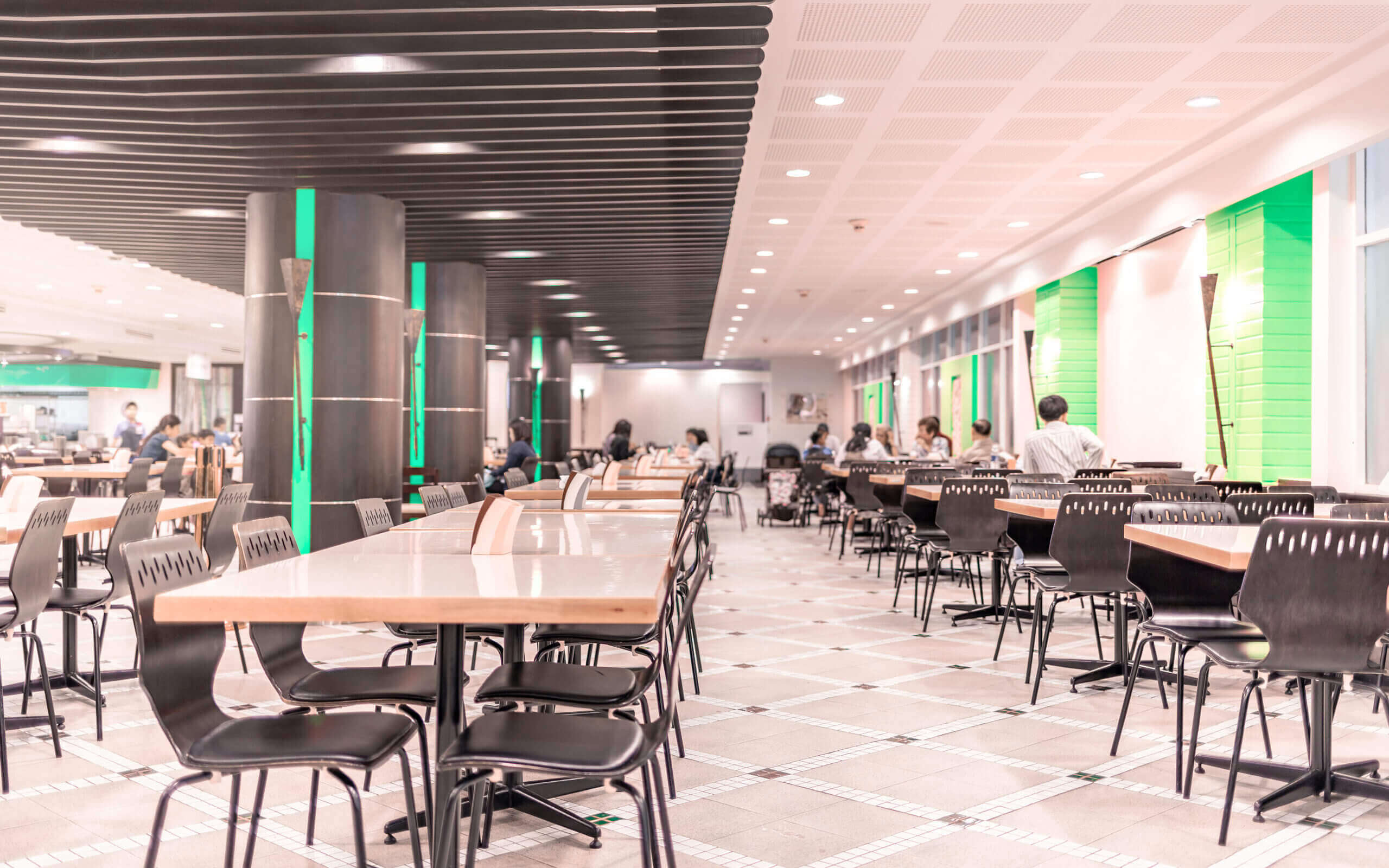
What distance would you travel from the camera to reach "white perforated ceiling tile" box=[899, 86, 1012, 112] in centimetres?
632

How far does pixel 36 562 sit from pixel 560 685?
6.82 feet

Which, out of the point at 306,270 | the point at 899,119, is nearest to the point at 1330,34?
the point at 899,119

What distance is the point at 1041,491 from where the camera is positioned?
521 cm

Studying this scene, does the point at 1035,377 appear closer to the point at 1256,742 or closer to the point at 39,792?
the point at 1256,742

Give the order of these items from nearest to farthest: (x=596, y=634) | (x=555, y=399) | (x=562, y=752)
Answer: (x=562, y=752) → (x=596, y=634) → (x=555, y=399)

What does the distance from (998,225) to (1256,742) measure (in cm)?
748

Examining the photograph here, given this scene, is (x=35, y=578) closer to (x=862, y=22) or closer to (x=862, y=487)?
(x=862, y=22)

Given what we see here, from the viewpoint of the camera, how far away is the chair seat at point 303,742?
1999mm

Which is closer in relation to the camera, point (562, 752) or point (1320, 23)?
point (562, 752)

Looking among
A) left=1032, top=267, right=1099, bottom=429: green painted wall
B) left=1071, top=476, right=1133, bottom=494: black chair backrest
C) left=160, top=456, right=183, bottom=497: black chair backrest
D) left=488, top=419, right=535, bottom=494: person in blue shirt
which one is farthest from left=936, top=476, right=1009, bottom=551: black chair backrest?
left=160, top=456, right=183, bottom=497: black chair backrest

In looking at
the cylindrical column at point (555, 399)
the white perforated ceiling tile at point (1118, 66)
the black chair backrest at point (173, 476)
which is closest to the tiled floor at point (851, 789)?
the white perforated ceiling tile at point (1118, 66)

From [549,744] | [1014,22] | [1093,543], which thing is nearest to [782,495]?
[1014,22]

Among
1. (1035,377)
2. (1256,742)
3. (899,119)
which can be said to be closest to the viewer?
(1256,742)

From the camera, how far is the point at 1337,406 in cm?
695
